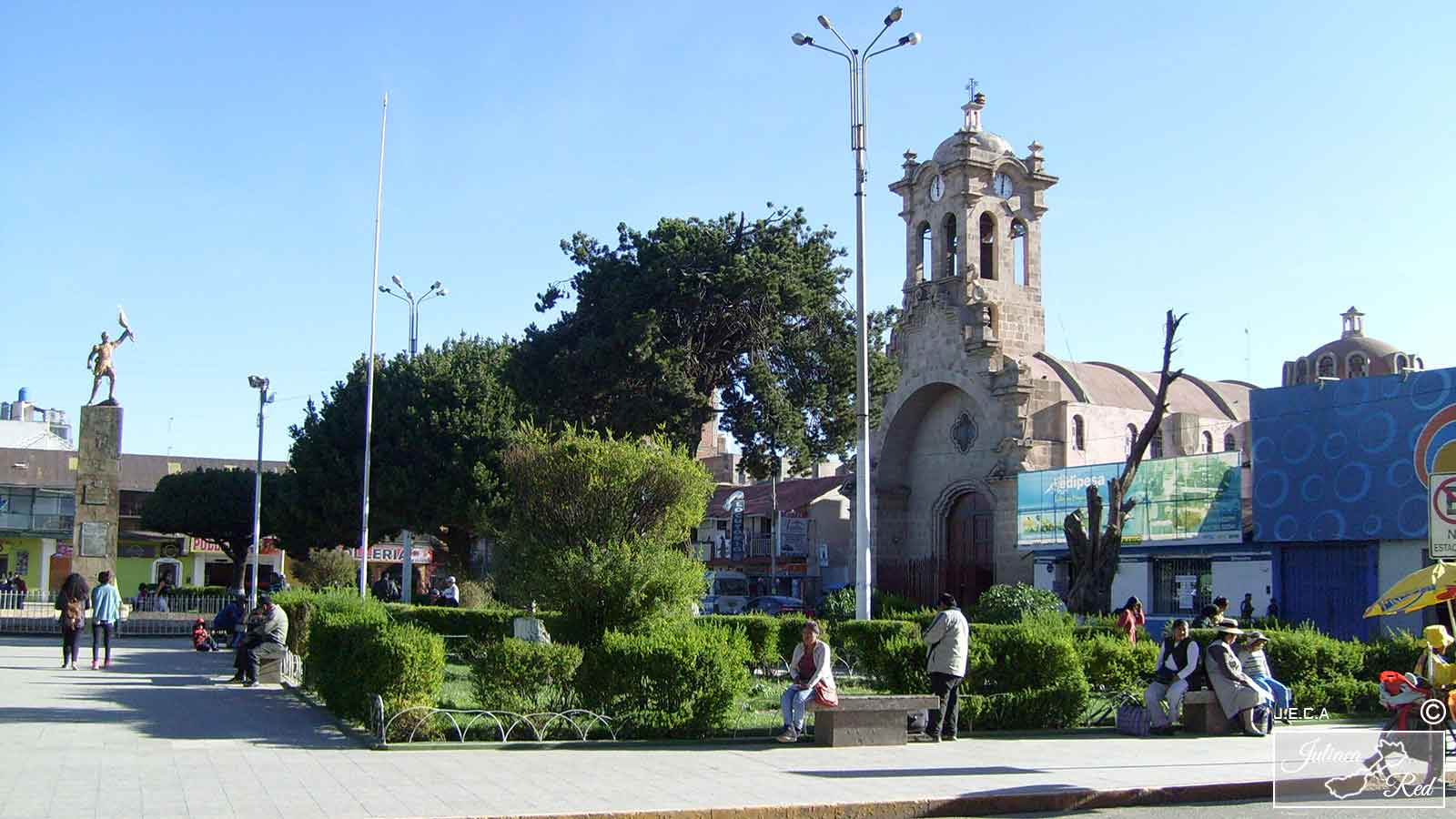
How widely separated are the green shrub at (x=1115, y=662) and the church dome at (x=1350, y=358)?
134 ft

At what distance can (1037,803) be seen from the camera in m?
10.5

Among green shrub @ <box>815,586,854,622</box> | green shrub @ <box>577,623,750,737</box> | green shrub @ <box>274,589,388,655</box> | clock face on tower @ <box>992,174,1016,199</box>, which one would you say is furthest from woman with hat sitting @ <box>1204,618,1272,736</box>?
clock face on tower @ <box>992,174,1016,199</box>

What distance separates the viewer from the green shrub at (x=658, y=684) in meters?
13.6

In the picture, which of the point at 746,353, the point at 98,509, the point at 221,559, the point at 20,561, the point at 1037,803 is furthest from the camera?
the point at 221,559

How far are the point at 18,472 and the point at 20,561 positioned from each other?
14.6ft

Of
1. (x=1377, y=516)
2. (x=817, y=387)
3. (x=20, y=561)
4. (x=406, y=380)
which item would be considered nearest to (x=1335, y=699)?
(x=1377, y=516)

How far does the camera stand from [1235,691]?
14625mm

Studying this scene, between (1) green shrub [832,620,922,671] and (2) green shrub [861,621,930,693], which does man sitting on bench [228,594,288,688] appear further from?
(2) green shrub [861,621,930,693]

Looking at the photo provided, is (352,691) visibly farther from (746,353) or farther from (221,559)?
(221,559)

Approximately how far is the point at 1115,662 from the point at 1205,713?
2.06 metres

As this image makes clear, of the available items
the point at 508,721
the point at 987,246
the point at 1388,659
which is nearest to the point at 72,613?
the point at 508,721

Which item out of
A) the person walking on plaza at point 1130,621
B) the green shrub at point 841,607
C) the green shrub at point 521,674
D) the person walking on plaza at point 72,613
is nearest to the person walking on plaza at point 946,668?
the green shrub at point 521,674

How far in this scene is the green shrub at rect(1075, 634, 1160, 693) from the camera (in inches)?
656

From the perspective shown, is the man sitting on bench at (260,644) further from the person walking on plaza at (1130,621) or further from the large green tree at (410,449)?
the large green tree at (410,449)
